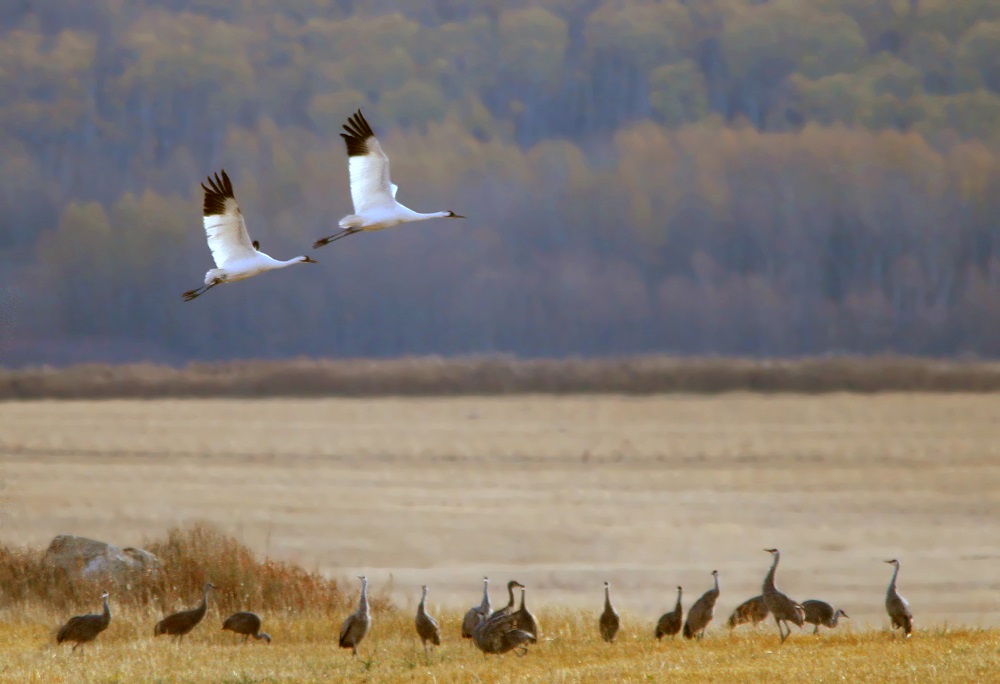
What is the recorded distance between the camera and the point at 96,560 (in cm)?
2067

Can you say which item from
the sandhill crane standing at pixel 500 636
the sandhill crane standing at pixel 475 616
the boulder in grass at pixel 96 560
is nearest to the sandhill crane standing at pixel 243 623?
the sandhill crane standing at pixel 475 616

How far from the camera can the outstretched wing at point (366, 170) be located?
13695 mm

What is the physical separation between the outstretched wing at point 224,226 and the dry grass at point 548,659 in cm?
412

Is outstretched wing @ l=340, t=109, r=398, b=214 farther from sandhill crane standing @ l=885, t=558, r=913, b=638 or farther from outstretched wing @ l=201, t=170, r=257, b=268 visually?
sandhill crane standing @ l=885, t=558, r=913, b=638

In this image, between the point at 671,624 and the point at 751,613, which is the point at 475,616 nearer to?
the point at 671,624

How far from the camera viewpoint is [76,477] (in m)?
72.9

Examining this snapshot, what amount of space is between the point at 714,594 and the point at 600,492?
205ft

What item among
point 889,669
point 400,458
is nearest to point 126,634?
point 889,669

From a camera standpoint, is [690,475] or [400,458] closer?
[690,475]

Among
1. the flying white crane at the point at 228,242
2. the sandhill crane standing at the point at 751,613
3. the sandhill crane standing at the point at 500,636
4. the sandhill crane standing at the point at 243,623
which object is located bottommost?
the sandhill crane standing at the point at 751,613

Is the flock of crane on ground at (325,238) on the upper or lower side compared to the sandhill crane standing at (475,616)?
upper

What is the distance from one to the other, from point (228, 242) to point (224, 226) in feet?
0.55

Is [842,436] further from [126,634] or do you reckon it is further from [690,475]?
[126,634]

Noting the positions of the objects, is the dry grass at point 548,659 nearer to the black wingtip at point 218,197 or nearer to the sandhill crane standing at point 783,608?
the sandhill crane standing at point 783,608
